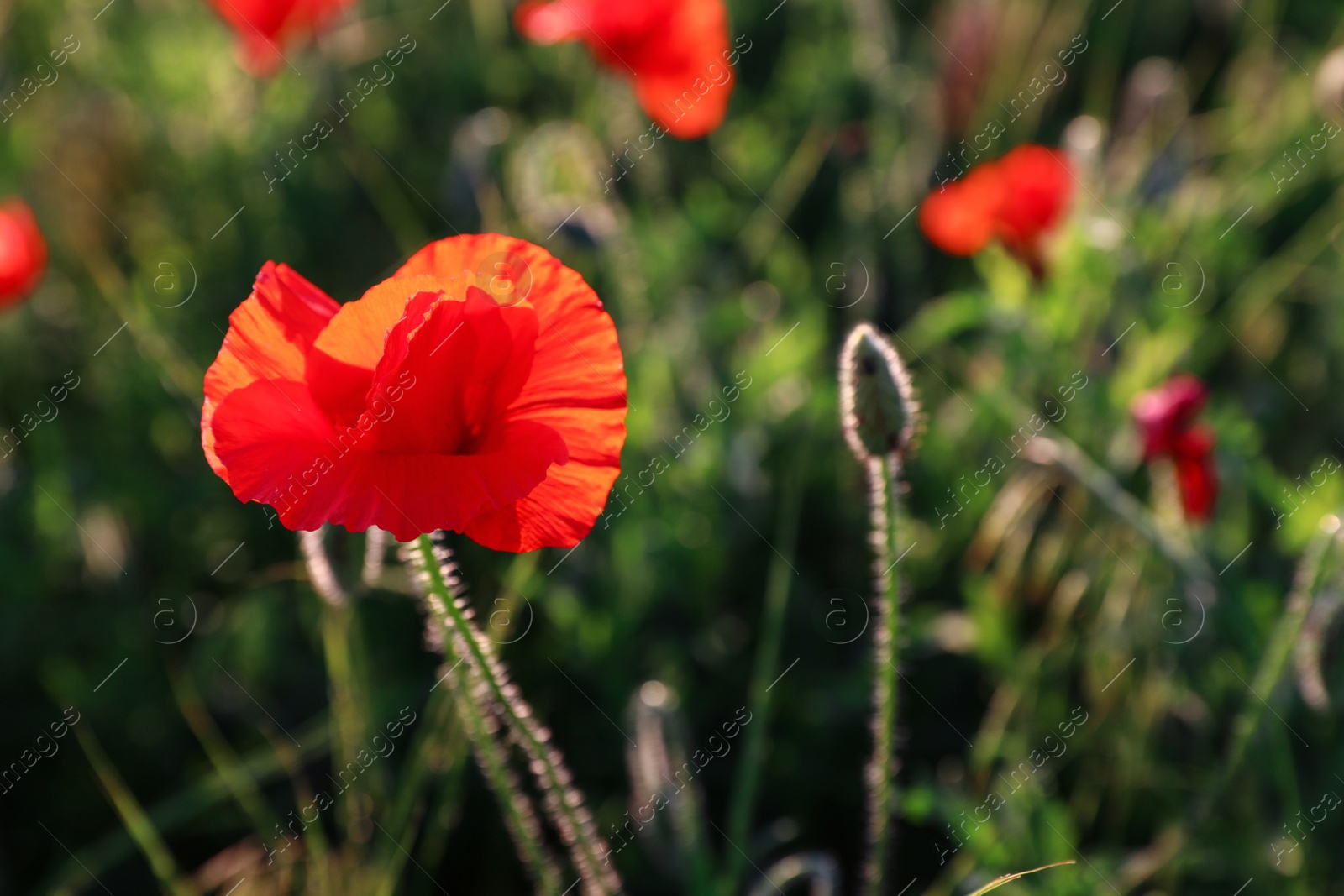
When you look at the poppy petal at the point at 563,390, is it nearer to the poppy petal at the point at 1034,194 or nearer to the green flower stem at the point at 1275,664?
the green flower stem at the point at 1275,664

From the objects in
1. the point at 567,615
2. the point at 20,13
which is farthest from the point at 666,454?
the point at 20,13

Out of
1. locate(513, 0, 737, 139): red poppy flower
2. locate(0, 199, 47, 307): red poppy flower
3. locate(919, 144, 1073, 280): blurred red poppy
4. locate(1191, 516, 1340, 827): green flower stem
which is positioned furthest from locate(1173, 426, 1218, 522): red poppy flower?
locate(0, 199, 47, 307): red poppy flower

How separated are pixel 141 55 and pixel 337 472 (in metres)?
2.40

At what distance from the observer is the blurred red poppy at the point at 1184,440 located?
128 cm

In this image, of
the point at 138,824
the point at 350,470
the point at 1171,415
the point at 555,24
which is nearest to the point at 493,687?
the point at 350,470

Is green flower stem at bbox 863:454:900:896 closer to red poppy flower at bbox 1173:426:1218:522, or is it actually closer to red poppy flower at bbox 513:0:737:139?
red poppy flower at bbox 1173:426:1218:522

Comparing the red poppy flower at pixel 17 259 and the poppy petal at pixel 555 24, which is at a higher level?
the red poppy flower at pixel 17 259

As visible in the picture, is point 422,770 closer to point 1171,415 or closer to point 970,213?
point 1171,415

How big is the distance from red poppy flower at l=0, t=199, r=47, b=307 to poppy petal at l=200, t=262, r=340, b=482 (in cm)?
114

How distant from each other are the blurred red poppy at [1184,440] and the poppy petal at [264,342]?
36.6 inches

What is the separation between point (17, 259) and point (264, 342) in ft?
3.90

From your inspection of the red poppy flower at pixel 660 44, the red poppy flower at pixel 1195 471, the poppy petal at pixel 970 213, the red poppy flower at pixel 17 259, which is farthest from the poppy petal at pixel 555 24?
the red poppy flower at pixel 1195 471

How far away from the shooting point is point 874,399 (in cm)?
93

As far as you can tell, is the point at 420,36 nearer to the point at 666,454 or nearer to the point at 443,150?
the point at 443,150
